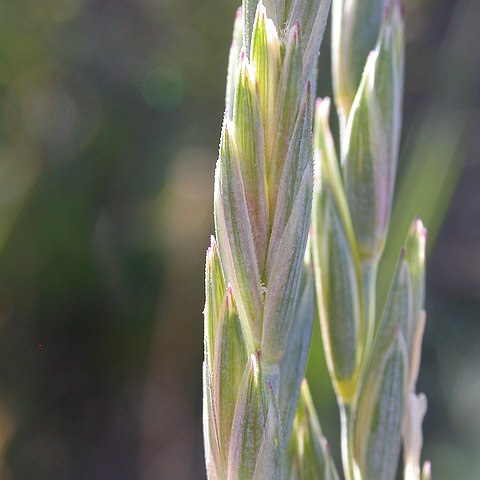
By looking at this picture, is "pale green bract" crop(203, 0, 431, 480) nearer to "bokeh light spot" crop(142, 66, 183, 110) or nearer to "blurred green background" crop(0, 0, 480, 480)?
"blurred green background" crop(0, 0, 480, 480)

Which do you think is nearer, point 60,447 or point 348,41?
point 348,41

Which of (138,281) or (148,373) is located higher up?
(138,281)

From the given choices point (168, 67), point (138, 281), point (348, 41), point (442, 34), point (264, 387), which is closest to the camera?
point (264, 387)

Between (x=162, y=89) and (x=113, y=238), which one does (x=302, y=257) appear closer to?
(x=113, y=238)

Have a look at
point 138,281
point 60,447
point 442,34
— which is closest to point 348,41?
point 138,281

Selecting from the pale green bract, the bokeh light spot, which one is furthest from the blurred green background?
the pale green bract

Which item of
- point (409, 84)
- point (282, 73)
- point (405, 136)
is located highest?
point (409, 84)

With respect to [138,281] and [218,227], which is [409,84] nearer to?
[138,281]

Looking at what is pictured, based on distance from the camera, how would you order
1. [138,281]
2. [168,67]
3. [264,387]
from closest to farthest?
1. [264,387]
2. [138,281]
3. [168,67]
